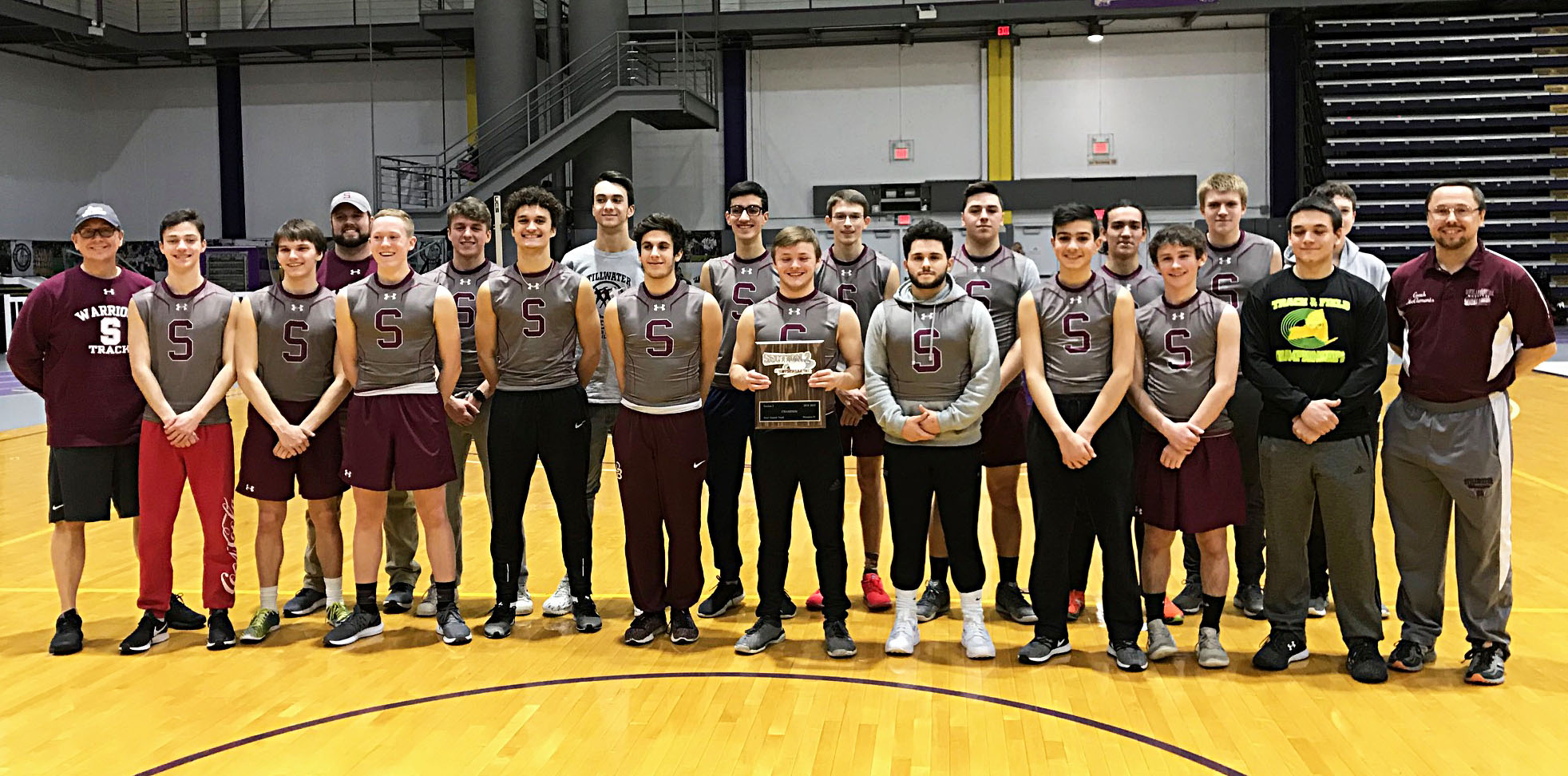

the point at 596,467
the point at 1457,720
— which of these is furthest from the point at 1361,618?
the point at 596,467

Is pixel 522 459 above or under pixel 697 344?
under

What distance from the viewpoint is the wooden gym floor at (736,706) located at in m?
3.64

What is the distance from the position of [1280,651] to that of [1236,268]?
1.63 meters

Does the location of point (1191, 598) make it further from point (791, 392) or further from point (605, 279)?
point (605, 279)

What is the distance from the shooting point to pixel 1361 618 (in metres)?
4.35

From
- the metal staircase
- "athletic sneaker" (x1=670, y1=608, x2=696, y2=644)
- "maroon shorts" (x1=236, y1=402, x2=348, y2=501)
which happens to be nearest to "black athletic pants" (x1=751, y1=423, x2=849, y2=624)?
"athletic sneaker" (x1=670, y1=608, x2=696, y2=644)

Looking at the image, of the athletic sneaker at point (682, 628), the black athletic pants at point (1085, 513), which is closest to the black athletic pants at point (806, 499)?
the athletic sneaker at point (682, 628)

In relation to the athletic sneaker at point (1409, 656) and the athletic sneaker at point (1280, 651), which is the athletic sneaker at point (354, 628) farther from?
the athletic sneaker at point (1409, 656)

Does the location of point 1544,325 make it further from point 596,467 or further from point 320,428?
point 320,428

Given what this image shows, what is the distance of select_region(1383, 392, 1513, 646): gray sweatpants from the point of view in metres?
4.19

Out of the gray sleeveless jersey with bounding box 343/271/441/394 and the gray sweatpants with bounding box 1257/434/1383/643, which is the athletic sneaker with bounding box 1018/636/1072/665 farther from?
the gray sleeveless jersey with bounding box 343/271/441/394

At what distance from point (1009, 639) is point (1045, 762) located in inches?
52.6

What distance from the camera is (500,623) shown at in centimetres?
500

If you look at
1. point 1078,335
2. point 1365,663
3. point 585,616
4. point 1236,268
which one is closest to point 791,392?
point 1078,335
